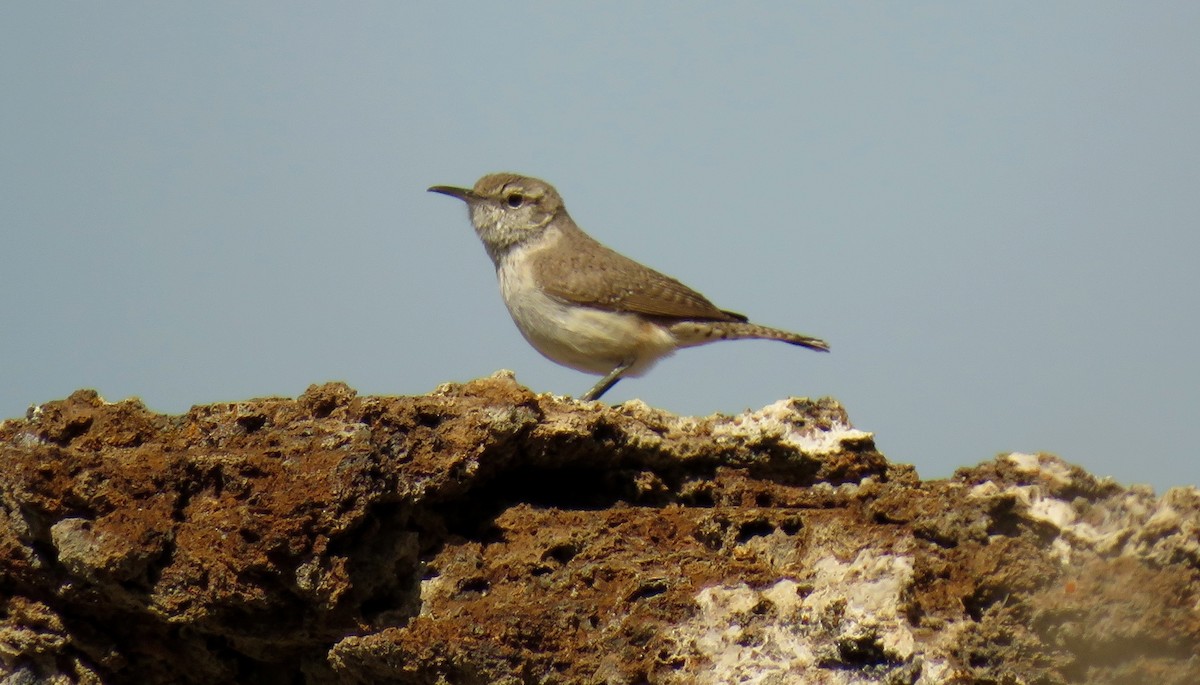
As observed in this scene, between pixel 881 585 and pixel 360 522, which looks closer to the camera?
pixel 881 585

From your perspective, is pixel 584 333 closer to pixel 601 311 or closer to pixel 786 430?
pixel 601 311

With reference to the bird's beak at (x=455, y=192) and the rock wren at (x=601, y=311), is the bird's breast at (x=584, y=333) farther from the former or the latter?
the bird's beak at (x=455, y=192)

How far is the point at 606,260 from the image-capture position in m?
9.56

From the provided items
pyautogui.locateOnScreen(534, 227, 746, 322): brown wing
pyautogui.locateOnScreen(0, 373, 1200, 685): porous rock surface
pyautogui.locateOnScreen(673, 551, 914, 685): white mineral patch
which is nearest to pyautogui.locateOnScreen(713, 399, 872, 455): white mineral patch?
pyautogui.locateOnScreen(0, 373, 1200, 685): porous rock surface

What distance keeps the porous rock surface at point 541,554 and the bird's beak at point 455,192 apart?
5779 millimetres

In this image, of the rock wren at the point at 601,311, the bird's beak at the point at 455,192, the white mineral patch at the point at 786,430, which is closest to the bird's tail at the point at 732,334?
the rock wren at the point at 601,311

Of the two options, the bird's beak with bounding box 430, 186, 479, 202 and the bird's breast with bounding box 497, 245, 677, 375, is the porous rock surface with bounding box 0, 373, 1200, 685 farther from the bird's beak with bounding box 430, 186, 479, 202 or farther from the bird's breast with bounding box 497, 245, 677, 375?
the bird's beak with bounding box 430, 186, 479, 202

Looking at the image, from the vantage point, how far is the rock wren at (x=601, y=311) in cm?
885

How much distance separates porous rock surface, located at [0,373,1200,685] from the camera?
11.6 feet

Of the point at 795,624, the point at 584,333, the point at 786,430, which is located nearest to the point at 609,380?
the point at 584,333

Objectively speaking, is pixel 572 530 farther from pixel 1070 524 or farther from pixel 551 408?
pixel 1070 524

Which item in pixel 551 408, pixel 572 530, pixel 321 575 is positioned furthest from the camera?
pixel 551 408

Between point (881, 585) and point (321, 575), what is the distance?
5.54 feet

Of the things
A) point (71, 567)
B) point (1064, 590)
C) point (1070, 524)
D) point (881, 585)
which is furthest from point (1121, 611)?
point (71, 567)
